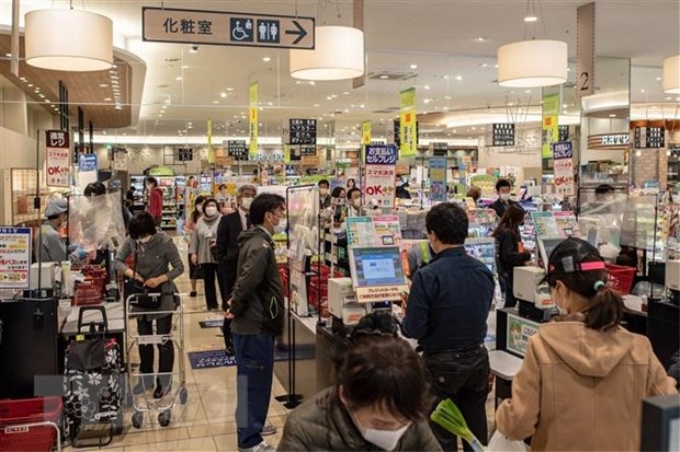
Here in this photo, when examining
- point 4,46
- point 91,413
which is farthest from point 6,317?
point 4,46

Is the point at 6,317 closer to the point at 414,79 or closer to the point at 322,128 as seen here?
the point at 414,79

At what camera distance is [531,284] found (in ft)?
12.9

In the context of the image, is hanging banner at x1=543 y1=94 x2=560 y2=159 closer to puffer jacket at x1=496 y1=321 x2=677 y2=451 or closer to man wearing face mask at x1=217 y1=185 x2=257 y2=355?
man wearing face mask at x1=217 y1=185 x2=257 y2=355

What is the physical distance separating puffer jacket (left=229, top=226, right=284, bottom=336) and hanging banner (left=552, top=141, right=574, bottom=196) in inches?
217

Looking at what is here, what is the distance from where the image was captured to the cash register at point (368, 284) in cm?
371

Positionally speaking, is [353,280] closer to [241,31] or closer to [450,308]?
[450,308]

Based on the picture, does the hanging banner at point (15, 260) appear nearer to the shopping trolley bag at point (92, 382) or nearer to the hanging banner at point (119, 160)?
the shopping trolley bag at point (92, 382)

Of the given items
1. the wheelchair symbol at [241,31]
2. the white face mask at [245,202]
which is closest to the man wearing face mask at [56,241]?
the white face mask at [245,202]

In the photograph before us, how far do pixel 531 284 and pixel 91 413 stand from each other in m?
3.06

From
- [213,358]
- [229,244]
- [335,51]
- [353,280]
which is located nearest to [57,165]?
[229,244]

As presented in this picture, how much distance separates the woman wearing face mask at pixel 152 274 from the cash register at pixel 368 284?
1.90 metres

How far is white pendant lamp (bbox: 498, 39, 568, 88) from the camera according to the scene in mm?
5484

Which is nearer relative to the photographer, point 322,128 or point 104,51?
point 104,51

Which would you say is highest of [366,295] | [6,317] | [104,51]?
[104,51]
